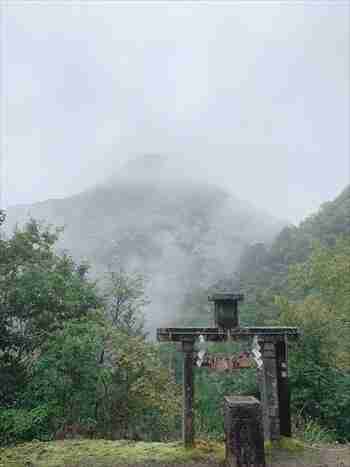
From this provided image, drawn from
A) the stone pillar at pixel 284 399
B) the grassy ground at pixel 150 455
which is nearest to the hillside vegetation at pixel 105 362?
the grassy ground at pixel 150 455

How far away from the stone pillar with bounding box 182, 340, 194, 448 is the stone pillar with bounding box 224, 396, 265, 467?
119 cm

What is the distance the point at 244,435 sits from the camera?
6277 millimetres

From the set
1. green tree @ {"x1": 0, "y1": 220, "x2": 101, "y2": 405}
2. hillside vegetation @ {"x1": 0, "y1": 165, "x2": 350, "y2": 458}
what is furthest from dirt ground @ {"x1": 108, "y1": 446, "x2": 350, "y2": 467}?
green tree @ {"x1": 0, "y1": 220, "x2": 101, "y2": 405}

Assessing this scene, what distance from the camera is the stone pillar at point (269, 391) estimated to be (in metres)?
7.44

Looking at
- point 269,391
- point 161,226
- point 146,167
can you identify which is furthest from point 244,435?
point 146,167

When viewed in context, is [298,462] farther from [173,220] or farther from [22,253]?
[173,220]

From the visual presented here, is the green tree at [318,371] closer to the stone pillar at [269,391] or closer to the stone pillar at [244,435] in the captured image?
the stone pillar at [269,391]

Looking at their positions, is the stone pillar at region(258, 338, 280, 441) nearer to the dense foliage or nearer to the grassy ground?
the grassy ground

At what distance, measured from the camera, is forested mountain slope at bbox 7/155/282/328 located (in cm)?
8712

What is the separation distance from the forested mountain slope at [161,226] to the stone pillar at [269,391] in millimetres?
49521

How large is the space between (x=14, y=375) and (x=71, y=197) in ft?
449

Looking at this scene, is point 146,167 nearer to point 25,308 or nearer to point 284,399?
point 25,308

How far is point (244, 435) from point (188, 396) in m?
1.65

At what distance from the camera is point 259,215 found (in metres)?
125
